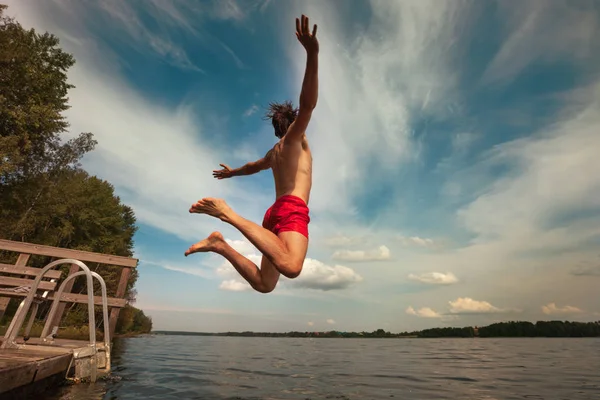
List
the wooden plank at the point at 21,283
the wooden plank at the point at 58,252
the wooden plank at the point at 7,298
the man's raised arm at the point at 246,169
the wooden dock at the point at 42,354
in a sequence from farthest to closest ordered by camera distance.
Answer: the wooden plank at the point at 58,252 < the wooden plank at the point at 7,298 < the wooden plank at the point at 21,283 < the man's raised arm at the point at 246,169 < the wooden dock at the point at 42,354

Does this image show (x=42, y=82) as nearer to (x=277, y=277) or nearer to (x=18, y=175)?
(x=18, y=175)

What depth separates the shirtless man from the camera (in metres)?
3.27

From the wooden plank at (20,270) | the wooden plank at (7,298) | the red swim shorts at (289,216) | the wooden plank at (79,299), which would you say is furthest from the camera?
the wooden plank at (79,299)

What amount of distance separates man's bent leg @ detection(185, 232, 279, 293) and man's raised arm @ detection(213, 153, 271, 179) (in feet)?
4.70

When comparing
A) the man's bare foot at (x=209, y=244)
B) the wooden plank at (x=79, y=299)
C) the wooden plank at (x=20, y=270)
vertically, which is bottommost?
the wooden plank at (x=79, y=299)

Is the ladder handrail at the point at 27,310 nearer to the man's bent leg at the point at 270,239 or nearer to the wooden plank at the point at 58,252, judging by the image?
the man's bent leg at the point at 270,239

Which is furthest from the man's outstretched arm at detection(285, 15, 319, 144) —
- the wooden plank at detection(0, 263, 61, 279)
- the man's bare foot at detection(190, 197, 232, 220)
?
the wooden plank at detection(0, 263, 61, 279)

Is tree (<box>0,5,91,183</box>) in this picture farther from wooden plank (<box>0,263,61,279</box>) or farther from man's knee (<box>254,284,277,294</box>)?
man's knee (<box>254,284,277,294</box>)

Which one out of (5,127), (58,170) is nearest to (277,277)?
(5,127)

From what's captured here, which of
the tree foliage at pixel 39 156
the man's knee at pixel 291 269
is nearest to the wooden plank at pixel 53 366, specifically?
the man's knee at pixel 291 269

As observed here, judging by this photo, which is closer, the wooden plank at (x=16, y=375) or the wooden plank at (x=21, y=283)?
the wooden plank at (x=16, y=375)

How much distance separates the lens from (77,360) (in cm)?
425

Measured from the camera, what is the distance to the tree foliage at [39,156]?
51.1 ft

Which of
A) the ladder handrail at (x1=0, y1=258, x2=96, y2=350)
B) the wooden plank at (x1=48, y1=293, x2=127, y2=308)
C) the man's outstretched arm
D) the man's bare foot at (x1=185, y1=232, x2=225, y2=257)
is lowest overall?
the ladder handrail at (x1=0, y1=258, x2=96, y2=350)
